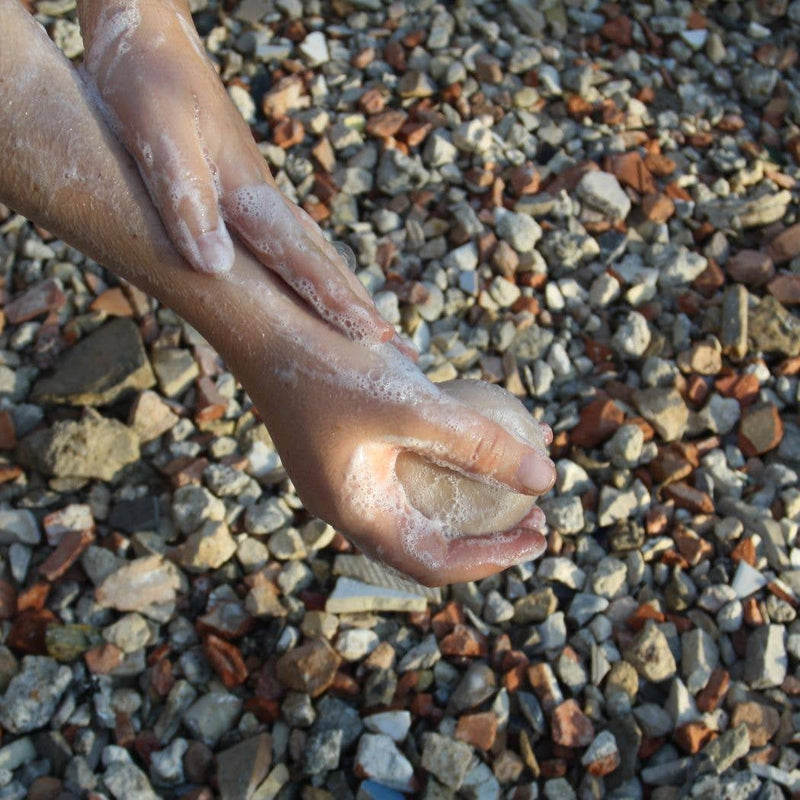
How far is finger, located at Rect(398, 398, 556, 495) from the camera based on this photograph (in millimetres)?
1477

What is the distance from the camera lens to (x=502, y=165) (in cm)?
305

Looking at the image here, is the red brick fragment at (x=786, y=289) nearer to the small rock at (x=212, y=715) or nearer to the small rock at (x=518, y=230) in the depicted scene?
the small rock at (x=518, y=230)

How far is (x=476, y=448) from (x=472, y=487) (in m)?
0.17

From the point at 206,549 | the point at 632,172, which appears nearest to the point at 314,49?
the point at 632,172

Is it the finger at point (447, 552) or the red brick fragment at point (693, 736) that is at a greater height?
the finger at point (447, 552)

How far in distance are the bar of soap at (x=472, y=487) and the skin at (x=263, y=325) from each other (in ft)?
0.24

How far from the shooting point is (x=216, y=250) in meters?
1.44

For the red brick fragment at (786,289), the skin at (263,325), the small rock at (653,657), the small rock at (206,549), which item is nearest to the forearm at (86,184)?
the skin at (263,325)

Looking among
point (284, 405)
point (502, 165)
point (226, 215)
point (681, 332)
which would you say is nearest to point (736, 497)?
point (681, 332)

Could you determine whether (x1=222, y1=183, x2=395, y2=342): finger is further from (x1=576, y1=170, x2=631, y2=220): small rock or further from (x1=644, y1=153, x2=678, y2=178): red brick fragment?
(x1=644, y1=153, x2=678, y2=178): red brick fragment

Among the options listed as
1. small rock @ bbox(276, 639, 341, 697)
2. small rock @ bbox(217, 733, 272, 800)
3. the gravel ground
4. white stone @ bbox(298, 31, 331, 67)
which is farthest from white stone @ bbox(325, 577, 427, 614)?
white stone @ bbox(298, 31, 331, 67)

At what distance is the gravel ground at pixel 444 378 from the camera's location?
209 centimetres

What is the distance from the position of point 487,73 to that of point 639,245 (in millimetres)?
790

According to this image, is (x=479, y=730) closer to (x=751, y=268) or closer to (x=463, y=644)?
(x=463, y=644)
